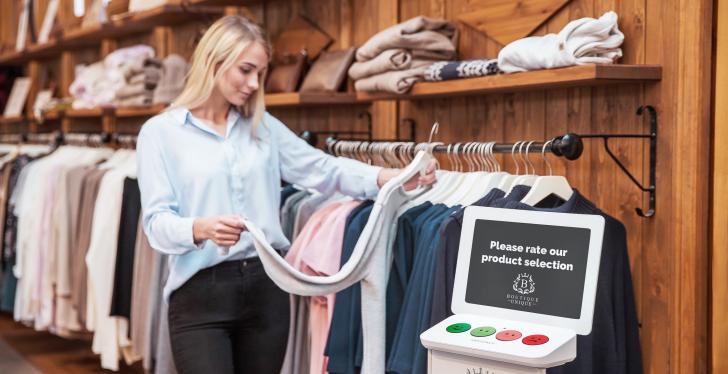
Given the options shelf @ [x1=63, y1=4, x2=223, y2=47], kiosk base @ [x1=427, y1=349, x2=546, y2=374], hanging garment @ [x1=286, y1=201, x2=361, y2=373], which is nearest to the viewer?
kiosk base @ [x1=427, y1=349, x2=546, y2=374]

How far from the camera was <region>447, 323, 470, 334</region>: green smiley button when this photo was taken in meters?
1.89

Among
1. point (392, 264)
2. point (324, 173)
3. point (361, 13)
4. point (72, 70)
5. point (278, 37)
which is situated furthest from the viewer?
point (72, 70)

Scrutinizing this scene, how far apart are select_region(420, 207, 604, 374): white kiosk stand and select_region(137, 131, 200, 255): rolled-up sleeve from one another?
0.83 metres

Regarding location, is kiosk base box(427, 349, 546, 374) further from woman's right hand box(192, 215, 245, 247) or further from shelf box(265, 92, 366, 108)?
shelf box(265, 92, 366, 108)

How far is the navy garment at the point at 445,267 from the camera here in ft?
7.59

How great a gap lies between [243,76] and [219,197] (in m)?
0.36

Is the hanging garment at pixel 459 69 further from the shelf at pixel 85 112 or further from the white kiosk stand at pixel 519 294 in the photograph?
the shelf at pixel 85 112

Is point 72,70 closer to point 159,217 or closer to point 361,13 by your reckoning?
point 361,13

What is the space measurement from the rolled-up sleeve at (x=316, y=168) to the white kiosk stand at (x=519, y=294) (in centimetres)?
91

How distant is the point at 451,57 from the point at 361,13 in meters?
0.73

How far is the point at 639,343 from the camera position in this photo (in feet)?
8.01

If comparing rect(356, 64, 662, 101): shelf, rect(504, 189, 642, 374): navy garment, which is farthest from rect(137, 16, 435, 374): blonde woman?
rect(504, 189, 642, 374): navy garment

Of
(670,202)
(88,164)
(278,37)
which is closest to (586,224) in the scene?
(670,202)

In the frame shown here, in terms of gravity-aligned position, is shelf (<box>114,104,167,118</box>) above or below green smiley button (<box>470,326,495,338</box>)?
above
